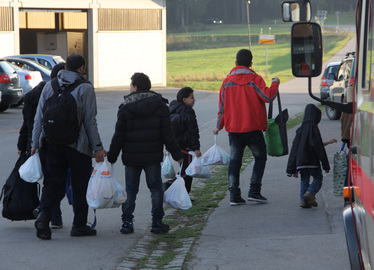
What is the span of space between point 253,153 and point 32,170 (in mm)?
2630

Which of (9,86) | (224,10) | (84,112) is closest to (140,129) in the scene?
(84,112)

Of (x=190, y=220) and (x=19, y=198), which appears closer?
(x=19, y=198)

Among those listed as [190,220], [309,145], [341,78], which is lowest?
[190,220]

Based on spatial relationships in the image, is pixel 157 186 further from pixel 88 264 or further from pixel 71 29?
pixel 71 29

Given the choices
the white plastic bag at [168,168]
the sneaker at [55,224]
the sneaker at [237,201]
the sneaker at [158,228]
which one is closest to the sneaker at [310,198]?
the sneaker at [237,201]

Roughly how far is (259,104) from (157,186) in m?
1.74

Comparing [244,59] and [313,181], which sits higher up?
[244,59]

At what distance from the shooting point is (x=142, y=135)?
7.25m

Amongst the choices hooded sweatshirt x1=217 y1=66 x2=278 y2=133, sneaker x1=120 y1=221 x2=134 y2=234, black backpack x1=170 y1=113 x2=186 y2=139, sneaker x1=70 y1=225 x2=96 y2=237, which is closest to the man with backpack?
sneaker x1=70 y1=225 x2=96 y2=237

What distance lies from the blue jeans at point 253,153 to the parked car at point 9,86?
47.4 ft

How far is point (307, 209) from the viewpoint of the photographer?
8328 millimetres

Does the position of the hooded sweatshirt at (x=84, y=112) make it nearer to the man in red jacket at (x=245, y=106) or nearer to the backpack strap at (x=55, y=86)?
the backpack strap at (x=55, y=86)

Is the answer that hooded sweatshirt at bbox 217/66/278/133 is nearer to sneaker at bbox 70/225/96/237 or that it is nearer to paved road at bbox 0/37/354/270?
paved road at bbox 0/37/354/270

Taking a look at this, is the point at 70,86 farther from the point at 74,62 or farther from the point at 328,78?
the point at 328,78
